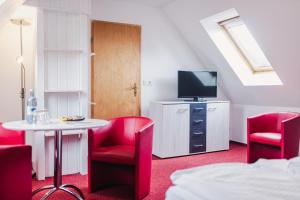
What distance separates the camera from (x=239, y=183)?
1.33 metres

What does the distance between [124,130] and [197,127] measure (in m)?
1.84

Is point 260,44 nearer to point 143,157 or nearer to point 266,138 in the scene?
point 266,138

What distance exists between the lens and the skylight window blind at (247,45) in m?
4.62

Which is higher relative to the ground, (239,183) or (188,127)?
(239,183)

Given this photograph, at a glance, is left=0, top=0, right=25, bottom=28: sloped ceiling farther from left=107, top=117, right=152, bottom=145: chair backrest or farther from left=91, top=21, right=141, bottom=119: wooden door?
left=107, top=117, right=152, bottom=145: chair backrest

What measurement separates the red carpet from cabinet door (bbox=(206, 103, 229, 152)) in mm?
155

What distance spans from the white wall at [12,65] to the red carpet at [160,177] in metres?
1.12

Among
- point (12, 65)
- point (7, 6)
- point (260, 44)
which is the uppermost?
point (7, 6)

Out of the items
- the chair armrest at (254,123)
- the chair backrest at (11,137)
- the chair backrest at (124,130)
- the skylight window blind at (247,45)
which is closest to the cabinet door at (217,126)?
the skylight window blind at (247,45)

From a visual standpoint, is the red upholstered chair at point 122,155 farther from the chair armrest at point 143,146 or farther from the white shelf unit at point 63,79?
the white shelf unit at point 63,79

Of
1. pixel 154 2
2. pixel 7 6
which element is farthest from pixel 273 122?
pixel 7 6

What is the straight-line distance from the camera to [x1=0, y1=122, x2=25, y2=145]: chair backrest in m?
2.75

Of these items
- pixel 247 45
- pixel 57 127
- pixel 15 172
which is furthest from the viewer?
pixel 247 45

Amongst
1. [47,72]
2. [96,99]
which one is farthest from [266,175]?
[96,99]
